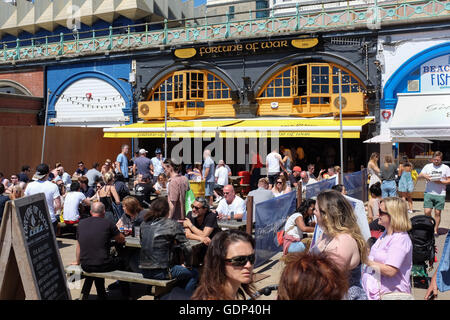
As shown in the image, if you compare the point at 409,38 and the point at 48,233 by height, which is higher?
the point at 409,38

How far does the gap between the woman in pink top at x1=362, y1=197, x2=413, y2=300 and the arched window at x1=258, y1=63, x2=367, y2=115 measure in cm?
1295

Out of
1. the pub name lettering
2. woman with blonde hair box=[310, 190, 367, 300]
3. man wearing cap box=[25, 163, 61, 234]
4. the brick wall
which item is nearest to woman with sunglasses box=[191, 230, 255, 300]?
woman with blonde hair box=[310, 190, 367, 300]

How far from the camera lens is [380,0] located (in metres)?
18.2

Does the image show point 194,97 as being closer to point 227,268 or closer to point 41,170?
point 41,170

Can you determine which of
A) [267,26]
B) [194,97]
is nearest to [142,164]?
[194,97]

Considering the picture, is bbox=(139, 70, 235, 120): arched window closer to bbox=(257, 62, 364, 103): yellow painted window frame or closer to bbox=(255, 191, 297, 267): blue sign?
bbox=(257, 62, 364, 103): yellow painted window frame

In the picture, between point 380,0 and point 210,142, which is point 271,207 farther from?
point 380,0

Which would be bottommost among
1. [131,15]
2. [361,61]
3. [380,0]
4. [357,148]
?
[357,148]

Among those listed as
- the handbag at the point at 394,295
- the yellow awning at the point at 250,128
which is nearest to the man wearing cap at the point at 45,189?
the handbag at the point at 394,295

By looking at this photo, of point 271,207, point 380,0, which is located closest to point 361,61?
point 380,0

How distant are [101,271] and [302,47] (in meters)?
13.8

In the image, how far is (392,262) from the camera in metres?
3.75

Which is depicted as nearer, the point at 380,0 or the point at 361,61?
the point at 361,61

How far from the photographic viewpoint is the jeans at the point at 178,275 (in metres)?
5.14
